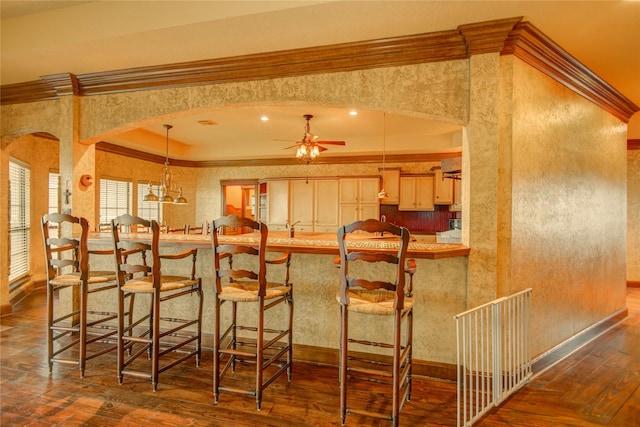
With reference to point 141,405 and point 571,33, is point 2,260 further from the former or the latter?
point 571,33

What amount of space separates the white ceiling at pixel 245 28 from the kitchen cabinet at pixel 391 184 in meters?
3.98

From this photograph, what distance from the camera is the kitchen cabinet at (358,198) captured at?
24.4 ft

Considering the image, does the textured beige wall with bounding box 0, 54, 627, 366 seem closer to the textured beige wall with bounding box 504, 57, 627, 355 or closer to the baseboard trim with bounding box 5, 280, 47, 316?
the textured beige wall with bounding box 504, 57, 627, 355

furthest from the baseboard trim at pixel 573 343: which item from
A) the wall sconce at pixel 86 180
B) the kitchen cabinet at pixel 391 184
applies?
the wall sconce at pixel 86 180

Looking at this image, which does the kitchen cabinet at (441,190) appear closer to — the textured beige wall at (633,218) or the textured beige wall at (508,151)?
the textured beige wall at (508,151)

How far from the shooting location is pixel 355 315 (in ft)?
9.87

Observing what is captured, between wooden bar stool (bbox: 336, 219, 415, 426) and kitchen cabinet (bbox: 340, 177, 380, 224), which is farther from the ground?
kitchen cabinet (bbox: 340, 177, 380, 224)

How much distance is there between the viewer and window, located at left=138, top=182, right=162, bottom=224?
7438 mm

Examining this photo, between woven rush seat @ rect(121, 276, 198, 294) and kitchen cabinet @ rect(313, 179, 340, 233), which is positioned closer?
woven rush seat @ rect(121, 276, 198, 294)

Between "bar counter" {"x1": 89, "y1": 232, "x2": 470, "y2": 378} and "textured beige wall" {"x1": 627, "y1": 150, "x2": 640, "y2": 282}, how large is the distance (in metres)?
5.86

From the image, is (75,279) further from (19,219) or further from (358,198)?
(358,198)

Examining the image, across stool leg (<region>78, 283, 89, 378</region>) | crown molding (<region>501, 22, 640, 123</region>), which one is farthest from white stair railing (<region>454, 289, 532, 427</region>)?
stool leg (<region>78, 283, 89, 378</region>)

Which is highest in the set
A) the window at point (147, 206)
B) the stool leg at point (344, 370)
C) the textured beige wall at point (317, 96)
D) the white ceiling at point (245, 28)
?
the white ceiling at point (245, 28)

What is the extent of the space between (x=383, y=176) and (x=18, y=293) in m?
6.41
